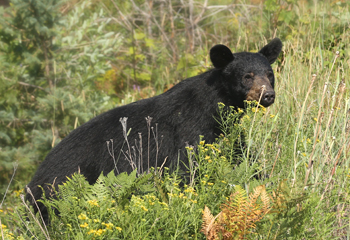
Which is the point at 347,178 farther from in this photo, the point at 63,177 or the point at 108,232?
the point at 63,177

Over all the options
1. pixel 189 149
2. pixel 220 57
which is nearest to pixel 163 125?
pixel 220 57

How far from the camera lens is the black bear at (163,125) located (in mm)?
3902

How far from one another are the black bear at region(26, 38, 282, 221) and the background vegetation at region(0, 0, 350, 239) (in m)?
0.29

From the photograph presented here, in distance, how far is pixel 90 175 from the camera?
3.91 meters

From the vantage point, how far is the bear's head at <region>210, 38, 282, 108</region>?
4.08 m

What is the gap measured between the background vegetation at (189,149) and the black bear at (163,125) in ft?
0.95

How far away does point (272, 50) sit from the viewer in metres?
4.61

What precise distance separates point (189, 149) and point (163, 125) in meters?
1.42

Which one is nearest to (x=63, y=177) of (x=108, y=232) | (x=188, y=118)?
(x=188, y=118)

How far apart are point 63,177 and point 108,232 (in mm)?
1856

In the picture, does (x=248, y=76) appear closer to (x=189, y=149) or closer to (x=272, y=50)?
(x=272, y=50)

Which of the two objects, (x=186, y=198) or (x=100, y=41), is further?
(x=100, y=41)

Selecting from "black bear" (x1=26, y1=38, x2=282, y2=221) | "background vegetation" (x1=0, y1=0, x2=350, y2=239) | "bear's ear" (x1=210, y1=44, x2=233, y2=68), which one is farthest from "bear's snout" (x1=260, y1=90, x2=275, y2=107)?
"bear's ear" (x1=210, y1=44, x2=233, y2=68)

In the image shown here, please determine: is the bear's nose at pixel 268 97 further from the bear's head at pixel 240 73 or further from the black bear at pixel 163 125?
the bear's head at pixel 240 73
